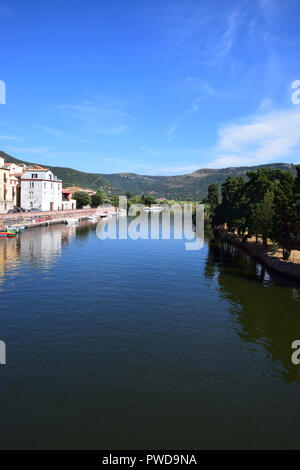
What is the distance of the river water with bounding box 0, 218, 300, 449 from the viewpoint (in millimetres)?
15852

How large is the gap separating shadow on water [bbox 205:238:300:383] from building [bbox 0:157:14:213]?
89127 mm

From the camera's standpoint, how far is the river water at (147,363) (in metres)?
15.9

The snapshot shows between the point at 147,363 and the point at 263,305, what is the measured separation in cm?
1911

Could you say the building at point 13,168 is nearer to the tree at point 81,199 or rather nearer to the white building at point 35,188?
the white building at point 35,188

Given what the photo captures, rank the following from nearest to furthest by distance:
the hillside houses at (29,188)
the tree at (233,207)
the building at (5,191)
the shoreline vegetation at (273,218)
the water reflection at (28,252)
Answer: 1. the shoreline vegetation at (273,218)
2. the water reflection at (28,252)
3. the tree at (233,207)
4. the building at (5,191)
5. the hillside houses at (29,188)

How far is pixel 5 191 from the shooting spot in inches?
4993

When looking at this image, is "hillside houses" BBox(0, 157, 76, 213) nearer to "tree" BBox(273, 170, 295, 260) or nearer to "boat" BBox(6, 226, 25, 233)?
"boat" BBox(6, 226, 25, 233)

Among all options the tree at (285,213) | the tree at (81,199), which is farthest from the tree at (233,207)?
the tree at (81,199)

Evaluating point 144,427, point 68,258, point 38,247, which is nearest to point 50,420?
point 144,427

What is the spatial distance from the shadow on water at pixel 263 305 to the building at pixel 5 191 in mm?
89127

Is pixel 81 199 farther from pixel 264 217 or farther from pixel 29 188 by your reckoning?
pixel 264 217

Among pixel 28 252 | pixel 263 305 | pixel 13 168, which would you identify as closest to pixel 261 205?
pixel 263 305

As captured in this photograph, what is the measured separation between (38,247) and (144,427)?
192ft
